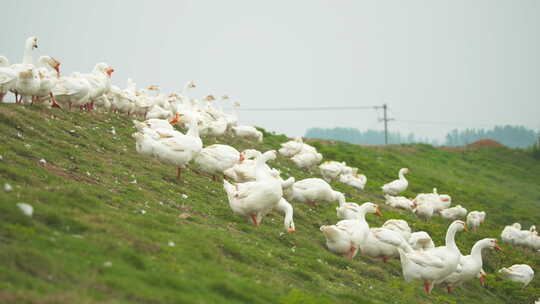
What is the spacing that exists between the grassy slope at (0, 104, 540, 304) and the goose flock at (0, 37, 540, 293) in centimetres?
49

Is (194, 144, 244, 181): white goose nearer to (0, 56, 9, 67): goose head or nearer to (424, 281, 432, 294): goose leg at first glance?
(424, 281, 432, 294): goose leg

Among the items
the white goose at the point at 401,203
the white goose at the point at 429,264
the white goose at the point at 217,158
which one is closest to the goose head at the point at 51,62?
the white goose at the point at 217,158

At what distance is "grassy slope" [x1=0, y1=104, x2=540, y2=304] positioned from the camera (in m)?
7.32

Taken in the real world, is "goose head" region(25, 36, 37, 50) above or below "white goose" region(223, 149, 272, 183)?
above

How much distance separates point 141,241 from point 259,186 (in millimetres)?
4474

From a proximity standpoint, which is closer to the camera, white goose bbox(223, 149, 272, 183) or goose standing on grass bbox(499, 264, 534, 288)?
white goose bbox(223, 149, 272, 183)

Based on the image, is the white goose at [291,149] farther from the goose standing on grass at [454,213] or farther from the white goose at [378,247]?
the white goose at [378,247]

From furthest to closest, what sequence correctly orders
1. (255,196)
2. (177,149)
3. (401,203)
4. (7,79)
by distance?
(401,203)
(7,79)
(177,149)
(255,196)

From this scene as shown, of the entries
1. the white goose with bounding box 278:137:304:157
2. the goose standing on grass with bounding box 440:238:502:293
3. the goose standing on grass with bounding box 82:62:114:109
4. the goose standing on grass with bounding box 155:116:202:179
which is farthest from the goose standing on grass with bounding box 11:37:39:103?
the white goose with bounding box 278:137:304:157

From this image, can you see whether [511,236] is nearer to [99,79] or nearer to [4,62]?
[99,79]

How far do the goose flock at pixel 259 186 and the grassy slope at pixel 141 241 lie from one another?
Answer: 49 centimetres

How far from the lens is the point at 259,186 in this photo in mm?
13172

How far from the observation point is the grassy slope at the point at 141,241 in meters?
7.32

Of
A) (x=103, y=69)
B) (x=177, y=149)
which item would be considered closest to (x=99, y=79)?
(x=103, y=69)
